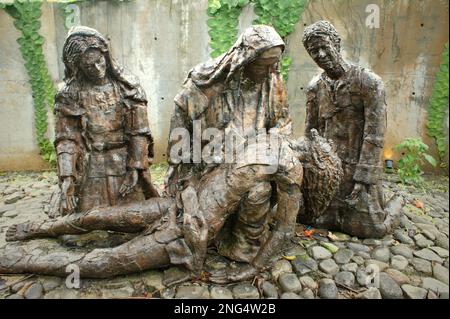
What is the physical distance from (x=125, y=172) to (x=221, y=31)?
3.53m

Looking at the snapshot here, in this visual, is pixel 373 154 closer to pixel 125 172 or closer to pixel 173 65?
pixel 125 172

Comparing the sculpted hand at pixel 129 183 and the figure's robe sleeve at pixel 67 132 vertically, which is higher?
the figure's robe sleeve at pixel 67 132

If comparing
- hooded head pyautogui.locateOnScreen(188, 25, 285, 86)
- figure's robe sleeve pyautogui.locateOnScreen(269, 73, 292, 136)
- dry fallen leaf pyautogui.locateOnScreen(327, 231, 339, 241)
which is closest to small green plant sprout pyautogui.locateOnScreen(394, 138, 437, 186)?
Answer: dry fallen leaf pyautogui.locateOnScreen(327, 231, 339, 241)

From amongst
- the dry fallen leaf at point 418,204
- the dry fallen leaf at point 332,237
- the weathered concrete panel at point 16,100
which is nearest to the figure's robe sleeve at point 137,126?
the dry fallen leaf at point 332,237

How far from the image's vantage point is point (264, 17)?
19.1ft

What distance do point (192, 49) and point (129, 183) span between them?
3507mm

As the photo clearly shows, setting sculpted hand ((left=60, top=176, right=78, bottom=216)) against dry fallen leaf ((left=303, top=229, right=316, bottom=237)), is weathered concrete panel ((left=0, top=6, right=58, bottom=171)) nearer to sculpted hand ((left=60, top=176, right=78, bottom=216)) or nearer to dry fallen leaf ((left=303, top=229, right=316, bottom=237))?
sculpted hand ((left=60, top=176, right=78, bottom=216))

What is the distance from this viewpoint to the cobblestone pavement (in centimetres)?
257

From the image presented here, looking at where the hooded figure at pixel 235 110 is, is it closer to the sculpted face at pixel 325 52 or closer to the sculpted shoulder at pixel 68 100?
the sculpted face at pixel 325 52

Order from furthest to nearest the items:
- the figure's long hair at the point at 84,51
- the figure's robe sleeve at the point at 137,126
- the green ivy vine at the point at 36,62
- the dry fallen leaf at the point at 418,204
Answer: the green ivy vine at the point at 36,62, the dry fallen leaf at the point at 418,204, the figure's robe sleeve at the point at 137,126, the figure's long hair at the point at 84,51

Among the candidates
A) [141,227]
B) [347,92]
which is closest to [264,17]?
[347,92]

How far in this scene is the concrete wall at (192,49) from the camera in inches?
224

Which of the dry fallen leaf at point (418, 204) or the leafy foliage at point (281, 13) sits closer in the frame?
the dry fallen leaf at point (418, 204)

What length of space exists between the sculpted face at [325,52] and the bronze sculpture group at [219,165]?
0.03 feet
